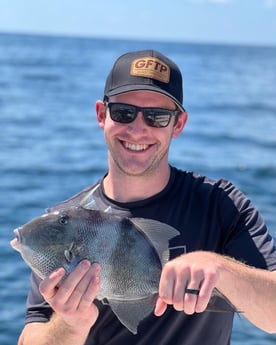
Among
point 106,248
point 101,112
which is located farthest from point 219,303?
point 101,112

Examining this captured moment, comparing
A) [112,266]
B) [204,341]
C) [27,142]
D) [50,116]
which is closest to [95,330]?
[204,341]

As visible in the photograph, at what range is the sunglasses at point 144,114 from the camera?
3482 millimetres

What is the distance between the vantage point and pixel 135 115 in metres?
3.50

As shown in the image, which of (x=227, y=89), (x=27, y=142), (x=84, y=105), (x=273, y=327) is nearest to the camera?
(x=273, y=327)

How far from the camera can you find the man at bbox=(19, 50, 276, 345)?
10.8 ft

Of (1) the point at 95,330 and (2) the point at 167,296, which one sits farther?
(1) the point at 95,330

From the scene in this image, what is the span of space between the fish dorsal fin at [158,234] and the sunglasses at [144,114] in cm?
72

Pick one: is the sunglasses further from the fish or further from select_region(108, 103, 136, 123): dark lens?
the fish

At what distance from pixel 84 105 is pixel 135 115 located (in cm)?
2847

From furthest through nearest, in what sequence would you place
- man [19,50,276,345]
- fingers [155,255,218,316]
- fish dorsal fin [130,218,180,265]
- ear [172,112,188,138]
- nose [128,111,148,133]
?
1. ear [172,112,188,138]
2. nose [128,111,148,133]
3. man [19,50,276,345]
4. fish dorsal fin [130,218,180,265]
5. fingers [155,255,218,316]

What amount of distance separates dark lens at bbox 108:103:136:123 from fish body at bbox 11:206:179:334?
0.75m

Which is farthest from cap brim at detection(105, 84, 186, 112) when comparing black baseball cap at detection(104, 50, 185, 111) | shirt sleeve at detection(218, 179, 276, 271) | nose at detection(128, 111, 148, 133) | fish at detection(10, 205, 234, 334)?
fish at detection(10, 205, 234, 334)

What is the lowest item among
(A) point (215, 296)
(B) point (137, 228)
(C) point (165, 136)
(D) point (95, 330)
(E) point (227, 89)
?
(E) point (227, 89)

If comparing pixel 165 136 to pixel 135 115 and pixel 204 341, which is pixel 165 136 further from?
pixel 204 341
